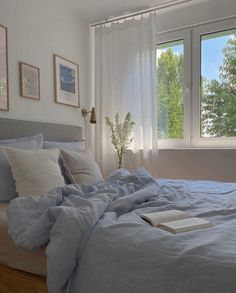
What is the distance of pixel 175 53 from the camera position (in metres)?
3.30

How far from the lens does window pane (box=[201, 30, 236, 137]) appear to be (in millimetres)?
3016

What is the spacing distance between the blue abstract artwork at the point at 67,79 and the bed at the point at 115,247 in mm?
1858

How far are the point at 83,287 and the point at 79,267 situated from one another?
0.23ft

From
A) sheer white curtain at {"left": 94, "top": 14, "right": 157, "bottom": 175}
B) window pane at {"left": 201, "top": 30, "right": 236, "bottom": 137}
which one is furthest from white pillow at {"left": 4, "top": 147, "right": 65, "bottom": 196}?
window pane at {"left": 201, "top": 30, "right": 236, "bottom": 137}

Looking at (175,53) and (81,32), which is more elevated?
(81,32)

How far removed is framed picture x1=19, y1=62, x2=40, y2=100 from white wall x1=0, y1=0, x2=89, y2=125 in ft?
0.15

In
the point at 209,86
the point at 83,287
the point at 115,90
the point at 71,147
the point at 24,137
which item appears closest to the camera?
the point at 83,287

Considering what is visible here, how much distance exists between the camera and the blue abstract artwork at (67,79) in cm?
303

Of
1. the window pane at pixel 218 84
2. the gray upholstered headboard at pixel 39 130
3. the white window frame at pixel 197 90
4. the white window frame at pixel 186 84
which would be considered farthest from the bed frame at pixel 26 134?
the window pane at pixel 218 84

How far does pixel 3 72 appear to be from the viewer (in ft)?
7.60

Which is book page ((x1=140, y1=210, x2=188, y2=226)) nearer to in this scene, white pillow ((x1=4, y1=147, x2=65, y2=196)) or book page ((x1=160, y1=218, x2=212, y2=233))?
book page ((x1=160, y1=218, x2=212, y2=233))

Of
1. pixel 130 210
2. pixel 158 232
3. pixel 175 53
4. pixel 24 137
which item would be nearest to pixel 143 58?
pixel 175 53

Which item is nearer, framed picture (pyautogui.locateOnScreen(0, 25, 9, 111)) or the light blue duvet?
the light blue duvet

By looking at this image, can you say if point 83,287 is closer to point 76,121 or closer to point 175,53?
point 76,121
